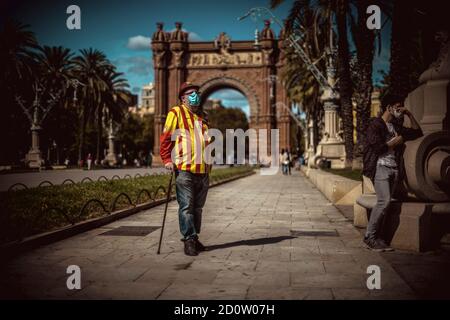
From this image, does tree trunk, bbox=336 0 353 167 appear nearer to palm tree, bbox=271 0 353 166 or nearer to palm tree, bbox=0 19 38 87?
palm tree, bbox=271 0 353 166

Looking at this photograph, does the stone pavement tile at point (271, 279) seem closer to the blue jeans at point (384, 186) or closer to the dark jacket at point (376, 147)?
the blue jeans at point (384, 186)

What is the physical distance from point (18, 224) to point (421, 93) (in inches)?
243

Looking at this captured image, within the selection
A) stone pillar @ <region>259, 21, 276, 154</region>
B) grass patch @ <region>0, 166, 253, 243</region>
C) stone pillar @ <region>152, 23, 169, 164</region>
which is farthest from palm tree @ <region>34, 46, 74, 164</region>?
grass patch @ <region>0, 166, 253, 243</region>

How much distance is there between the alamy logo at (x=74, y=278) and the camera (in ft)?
14.9

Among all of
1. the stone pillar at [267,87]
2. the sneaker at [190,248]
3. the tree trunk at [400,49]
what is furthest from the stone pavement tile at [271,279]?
the stone pillar at [267,87]

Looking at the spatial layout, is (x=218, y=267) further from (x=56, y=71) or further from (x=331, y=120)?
(x=56, y=71)

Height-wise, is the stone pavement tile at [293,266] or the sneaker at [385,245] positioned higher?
the sneaker at [385,245]

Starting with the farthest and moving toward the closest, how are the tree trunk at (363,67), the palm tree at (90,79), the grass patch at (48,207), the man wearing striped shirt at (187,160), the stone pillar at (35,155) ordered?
the palm tree at (90,79), the stone pillar at (35,155), the tree trunk at (363,67), the grass patch at (48,207), the man wearing striped shirt at (187,160)

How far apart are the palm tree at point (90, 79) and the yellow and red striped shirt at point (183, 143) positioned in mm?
42315

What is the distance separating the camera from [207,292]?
438 centimetres

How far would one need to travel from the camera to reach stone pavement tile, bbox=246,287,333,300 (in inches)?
166
